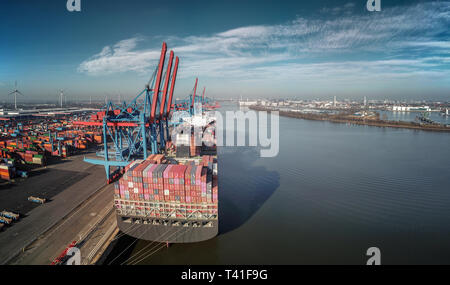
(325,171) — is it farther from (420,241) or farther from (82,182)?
(82,182)

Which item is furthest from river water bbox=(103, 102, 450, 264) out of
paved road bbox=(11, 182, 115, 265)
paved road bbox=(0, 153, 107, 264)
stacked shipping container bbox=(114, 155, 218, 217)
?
paved road bbox=(0, 153, 107, 264)

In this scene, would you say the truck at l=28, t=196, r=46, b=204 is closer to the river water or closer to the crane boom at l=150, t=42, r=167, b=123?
the river water

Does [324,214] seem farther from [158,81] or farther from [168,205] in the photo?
[158,81]

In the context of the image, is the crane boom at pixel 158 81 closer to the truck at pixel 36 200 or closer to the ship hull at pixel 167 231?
the truck at pixel 36 200

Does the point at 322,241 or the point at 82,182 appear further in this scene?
the point at 82,182

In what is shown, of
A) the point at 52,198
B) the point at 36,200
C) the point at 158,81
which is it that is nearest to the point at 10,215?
the point at 36,200
